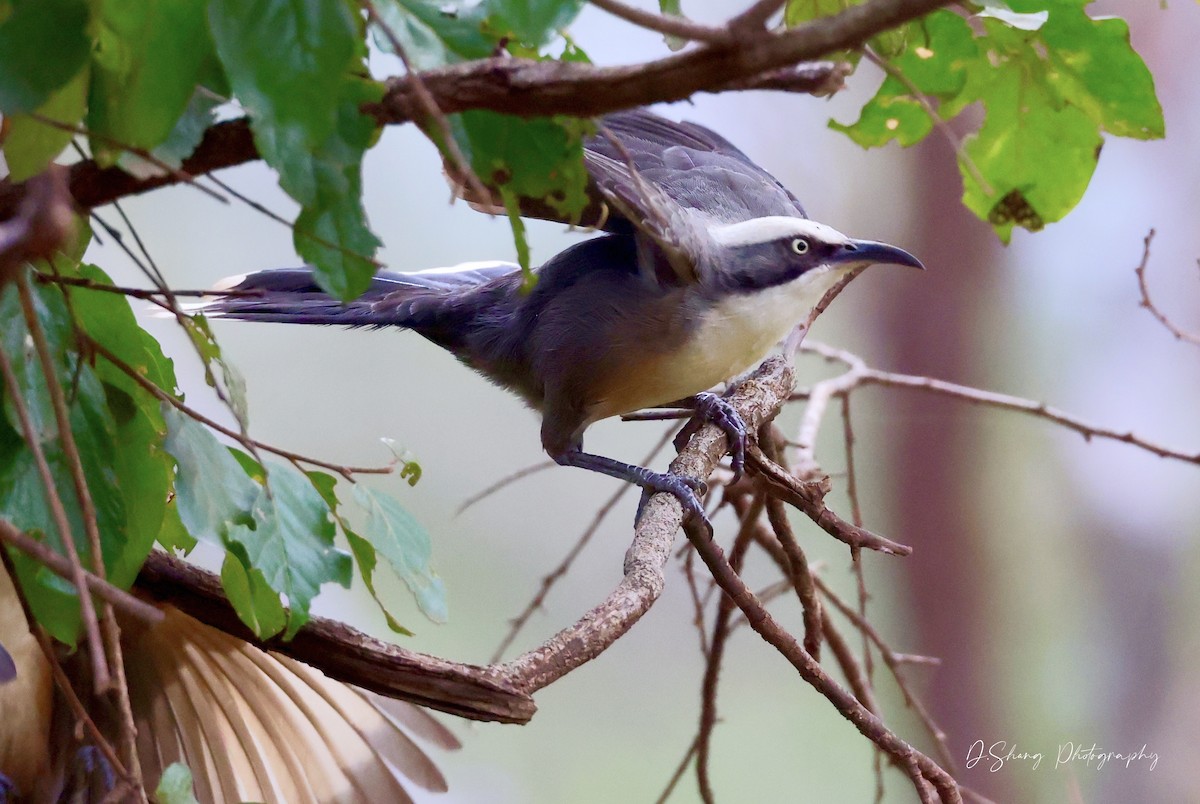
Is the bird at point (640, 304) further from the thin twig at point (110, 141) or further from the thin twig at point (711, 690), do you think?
the thin twig at point (110, 141)

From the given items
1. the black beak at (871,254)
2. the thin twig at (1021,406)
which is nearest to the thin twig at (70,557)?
the black beak at (871,254)

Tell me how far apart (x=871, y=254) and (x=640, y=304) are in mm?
285

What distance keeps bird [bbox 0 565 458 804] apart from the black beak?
2.35 feet

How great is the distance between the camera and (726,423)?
1284 millimetres

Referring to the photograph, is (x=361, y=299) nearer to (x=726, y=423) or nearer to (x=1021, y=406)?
(x=726, y=423)

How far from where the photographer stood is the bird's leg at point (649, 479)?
43.9 inches

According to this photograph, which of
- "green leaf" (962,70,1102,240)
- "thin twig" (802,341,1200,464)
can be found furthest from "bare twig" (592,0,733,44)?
"thin twig" (802,341,1200,464)

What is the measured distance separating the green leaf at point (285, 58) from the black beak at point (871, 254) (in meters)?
0.96

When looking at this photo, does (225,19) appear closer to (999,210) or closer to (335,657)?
(335,657)

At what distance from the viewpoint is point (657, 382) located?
1286 mm

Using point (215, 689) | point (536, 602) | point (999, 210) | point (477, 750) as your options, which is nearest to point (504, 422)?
point (477, 750)

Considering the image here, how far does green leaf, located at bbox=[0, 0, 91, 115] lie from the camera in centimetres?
44

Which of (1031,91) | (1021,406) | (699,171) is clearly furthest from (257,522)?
(1021,406)

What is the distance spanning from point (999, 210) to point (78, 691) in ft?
3.26
